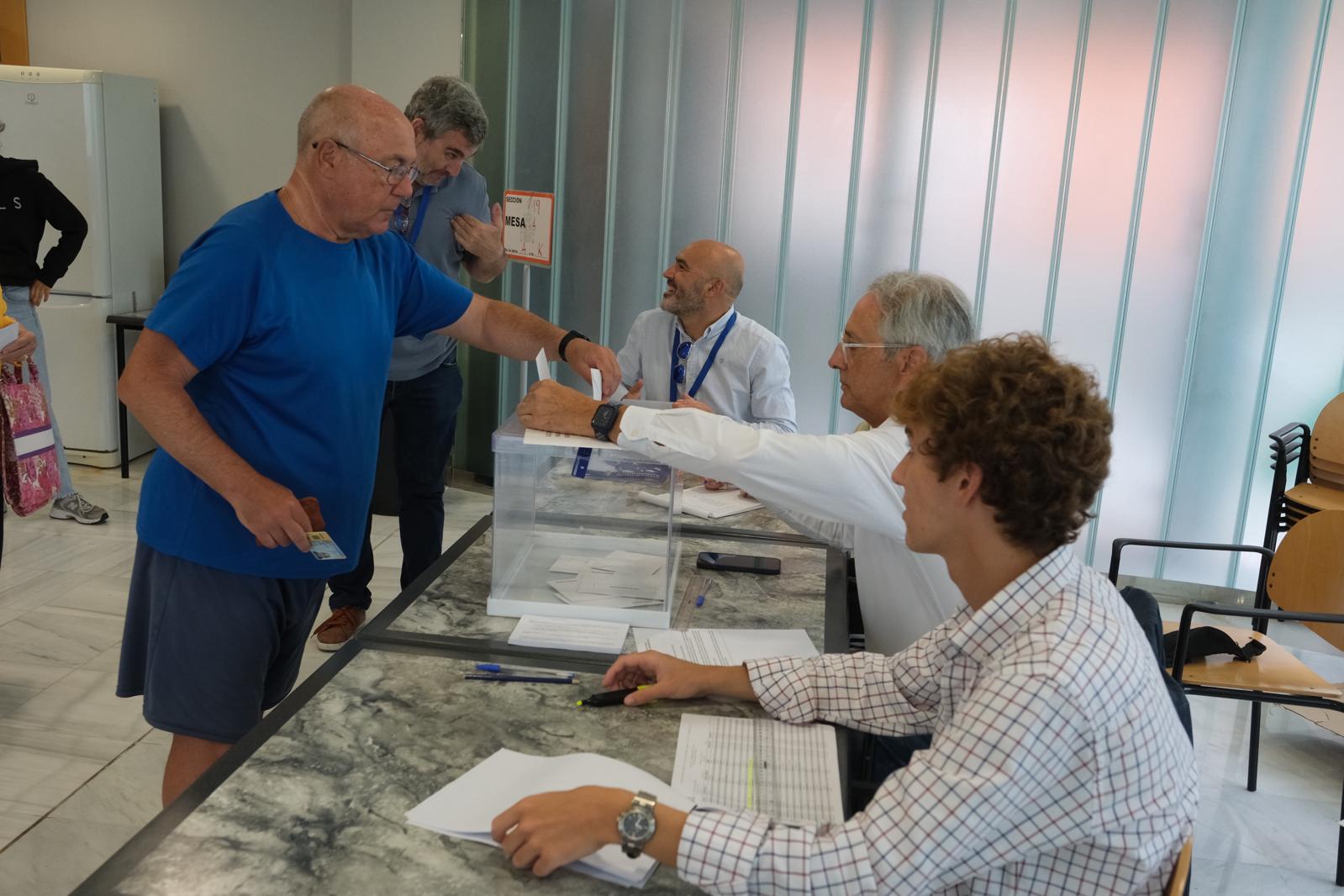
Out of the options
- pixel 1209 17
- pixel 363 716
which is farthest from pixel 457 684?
pixel 1209 17

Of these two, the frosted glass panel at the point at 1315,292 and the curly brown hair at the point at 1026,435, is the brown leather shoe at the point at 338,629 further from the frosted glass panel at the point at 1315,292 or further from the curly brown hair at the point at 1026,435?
the frosted glass panel at the point at 1315,292

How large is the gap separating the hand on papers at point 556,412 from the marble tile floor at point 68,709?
1.61m

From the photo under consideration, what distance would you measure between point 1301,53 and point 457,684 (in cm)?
453

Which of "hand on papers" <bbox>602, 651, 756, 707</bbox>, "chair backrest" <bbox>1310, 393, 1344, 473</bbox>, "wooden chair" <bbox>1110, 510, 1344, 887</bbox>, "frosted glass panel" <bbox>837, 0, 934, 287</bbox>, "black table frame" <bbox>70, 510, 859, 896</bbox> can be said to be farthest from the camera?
"frosted glass panel" <bbox>837, 0, 934, 287</bbox>

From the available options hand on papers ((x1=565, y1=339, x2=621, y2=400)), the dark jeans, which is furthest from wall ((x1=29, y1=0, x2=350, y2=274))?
hand on papers ((x1=565, y1=339, x2=621, y2=400))

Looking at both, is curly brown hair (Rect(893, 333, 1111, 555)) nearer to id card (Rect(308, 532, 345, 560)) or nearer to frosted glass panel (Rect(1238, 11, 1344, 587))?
id card (Rect(308, 532, 345, 560))

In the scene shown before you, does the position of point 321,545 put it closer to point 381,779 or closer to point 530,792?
point 381,779

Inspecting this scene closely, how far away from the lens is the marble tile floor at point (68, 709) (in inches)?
105

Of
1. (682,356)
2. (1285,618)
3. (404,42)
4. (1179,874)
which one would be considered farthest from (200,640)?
(404,42)

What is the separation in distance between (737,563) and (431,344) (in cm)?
178

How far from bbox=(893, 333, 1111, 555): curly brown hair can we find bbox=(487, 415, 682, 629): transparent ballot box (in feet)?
2.61

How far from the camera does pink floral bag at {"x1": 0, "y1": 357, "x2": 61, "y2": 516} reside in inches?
129

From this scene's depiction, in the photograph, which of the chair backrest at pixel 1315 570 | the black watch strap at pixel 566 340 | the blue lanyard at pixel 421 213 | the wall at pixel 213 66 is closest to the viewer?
the black watch strap at pixel 566 340

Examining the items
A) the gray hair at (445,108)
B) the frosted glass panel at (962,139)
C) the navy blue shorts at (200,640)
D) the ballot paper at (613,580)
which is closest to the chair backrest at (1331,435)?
the frosted glass panel at (962,139)
